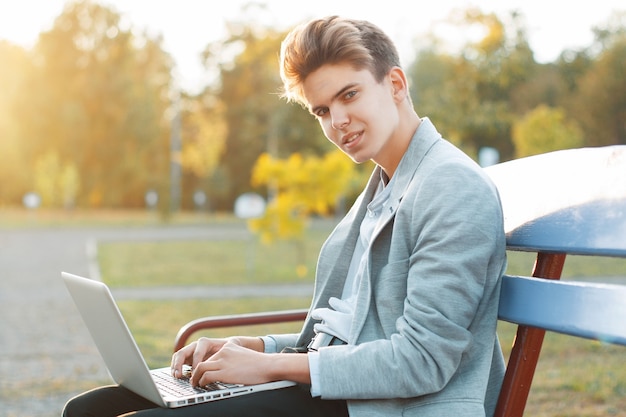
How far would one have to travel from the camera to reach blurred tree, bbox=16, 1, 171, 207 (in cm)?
4466

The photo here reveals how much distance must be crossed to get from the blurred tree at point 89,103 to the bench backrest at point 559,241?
43.1 meters

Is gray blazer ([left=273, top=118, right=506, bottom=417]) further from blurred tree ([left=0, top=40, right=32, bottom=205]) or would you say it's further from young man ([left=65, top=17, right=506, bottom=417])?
blurred tree ([left=0, top=40, right=32, bottom=205])

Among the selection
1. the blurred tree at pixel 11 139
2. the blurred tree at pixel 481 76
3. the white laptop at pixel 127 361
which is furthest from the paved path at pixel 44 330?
the blurred tree at pixel 11 139

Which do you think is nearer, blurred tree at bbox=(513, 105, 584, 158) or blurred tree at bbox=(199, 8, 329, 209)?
blurred tree at bbox=(513, 105, 584, 158)

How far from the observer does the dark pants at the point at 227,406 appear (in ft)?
6.30

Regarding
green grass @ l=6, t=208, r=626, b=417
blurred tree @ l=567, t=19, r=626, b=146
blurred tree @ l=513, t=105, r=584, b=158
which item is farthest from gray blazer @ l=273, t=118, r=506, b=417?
blurred tree @ l=567, t=19, r=626, b=146

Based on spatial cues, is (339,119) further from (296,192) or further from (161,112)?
(161,112)

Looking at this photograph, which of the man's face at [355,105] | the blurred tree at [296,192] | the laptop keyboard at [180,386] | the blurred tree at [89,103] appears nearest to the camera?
the laptop keyboard at [180,386]

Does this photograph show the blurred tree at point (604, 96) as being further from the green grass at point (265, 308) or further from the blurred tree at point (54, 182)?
the blurred tree at point (54, 182)

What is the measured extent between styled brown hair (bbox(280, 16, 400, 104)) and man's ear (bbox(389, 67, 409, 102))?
2 cm

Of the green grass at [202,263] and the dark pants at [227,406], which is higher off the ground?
the dark pants at [227,406]

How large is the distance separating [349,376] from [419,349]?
0.17 meters

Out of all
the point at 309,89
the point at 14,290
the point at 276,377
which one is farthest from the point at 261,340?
the point at 14,290

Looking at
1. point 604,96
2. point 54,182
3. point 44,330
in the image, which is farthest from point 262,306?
point 54,182
